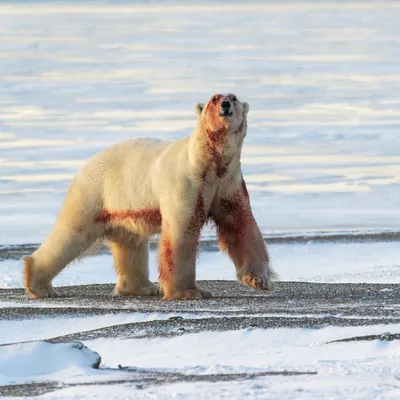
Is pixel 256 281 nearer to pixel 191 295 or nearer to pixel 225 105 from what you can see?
pixel 191 295

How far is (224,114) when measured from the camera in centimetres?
1168

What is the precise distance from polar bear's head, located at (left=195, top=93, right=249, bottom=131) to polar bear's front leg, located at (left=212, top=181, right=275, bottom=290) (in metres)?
0.56

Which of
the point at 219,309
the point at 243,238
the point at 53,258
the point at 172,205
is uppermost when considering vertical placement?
the point at 172,205

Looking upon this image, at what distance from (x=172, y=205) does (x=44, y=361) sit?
403cm

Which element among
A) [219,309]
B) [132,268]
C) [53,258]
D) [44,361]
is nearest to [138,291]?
[132,268]

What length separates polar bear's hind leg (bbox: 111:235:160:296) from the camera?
12.8 metres

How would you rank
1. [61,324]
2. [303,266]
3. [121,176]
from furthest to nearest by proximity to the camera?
1. [303,266]
2. [121,176]
3. [61,324]

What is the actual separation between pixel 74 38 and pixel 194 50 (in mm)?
4537

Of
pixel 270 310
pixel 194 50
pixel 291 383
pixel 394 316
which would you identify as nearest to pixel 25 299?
pixel 270 310

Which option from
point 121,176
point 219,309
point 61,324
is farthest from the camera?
point 121,176

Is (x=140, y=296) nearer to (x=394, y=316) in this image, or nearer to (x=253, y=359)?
(x=394, y=316)

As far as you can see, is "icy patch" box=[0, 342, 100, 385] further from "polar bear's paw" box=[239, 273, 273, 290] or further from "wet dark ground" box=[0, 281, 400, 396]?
"polar bear's paw" box=[239, 273, 273, 290]

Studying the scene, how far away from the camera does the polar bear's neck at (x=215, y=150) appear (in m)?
11.7

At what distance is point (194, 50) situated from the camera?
36.4 metres
